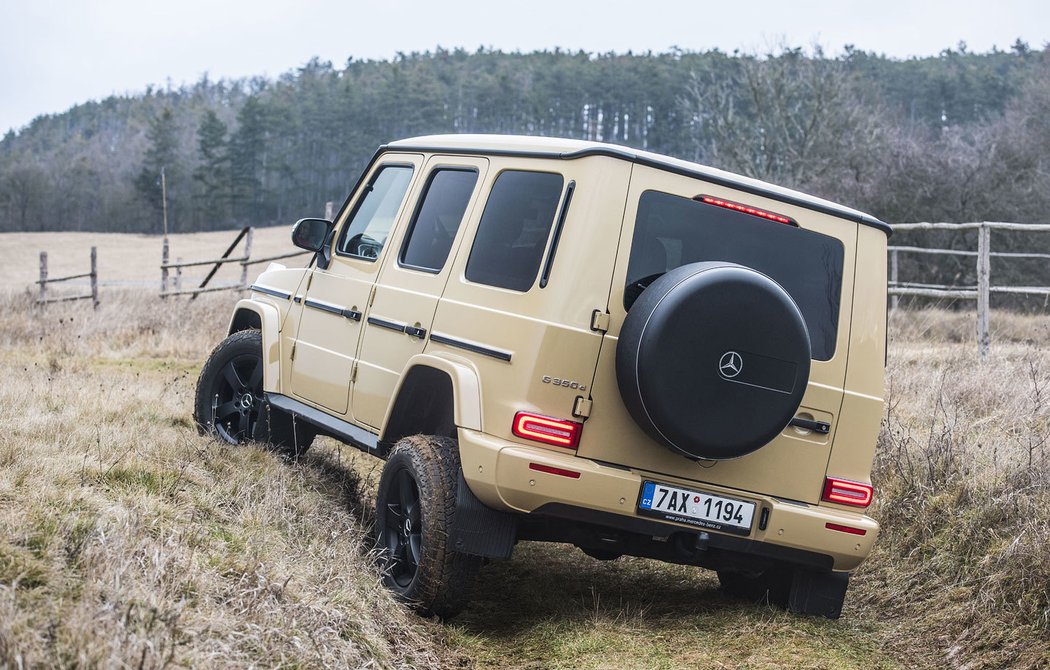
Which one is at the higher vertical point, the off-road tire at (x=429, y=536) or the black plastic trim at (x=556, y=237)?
the black plastic trim at (x=556, y=237)

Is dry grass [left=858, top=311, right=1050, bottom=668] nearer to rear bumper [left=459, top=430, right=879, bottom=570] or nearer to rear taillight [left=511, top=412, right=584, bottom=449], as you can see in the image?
rear bumper [left=459, top=430, right=879, bottom=570]

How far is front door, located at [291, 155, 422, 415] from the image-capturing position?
217 inches

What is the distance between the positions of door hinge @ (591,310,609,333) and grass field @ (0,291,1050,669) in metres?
1.28

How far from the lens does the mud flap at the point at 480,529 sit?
4277 millimetres

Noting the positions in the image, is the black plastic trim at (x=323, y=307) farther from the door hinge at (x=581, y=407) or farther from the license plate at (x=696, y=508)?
the license plate at (x=696, y=508)

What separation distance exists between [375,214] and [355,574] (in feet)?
7.04

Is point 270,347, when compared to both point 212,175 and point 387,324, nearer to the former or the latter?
point 387,324

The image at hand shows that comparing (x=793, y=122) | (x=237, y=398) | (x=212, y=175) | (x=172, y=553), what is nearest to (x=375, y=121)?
(x=212, y=175)

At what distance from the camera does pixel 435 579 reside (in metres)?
4.38

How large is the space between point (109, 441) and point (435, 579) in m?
2.25

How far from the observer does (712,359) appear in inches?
157

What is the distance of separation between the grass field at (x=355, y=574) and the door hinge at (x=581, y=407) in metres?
0.95

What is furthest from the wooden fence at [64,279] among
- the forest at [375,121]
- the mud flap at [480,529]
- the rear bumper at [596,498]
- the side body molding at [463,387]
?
the forest at [375,121]

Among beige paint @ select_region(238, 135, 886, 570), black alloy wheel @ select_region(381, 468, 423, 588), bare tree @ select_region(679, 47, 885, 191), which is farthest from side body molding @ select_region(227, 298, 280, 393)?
bare tree @ select_region(679, 47, 885, 191)
